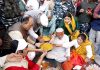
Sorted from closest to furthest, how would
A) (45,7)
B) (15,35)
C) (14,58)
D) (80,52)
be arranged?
(14,58), (15,35), (80,52), (45,7)

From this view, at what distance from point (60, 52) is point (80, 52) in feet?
1.22

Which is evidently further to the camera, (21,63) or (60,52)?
(60,52)

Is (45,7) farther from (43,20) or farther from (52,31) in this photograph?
(52,31)

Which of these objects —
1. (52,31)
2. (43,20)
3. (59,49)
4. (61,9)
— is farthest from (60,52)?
(61,9)

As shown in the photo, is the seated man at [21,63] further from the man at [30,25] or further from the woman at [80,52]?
the woman at [80,52]

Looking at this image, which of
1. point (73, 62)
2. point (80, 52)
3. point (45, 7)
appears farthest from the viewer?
point (45, 7)

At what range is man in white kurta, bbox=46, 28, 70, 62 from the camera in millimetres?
5520

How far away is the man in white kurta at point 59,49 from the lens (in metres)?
5.52

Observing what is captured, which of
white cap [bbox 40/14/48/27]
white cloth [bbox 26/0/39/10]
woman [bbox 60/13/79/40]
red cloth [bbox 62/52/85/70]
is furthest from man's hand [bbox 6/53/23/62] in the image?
woman [bbox 60/13/79/40]

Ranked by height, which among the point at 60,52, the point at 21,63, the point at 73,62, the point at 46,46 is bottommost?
the point at 73,62

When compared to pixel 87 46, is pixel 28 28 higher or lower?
higher

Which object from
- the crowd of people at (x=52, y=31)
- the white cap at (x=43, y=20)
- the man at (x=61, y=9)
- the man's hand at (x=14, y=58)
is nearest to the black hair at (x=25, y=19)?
the crowd of people at (x=52, y=31)

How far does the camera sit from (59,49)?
559 cm

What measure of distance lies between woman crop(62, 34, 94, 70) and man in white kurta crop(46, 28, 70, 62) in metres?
0.09
